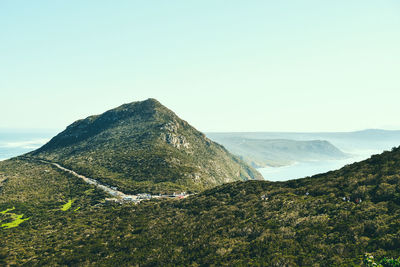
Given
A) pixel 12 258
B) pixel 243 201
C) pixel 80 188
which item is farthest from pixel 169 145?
pixel 12 258

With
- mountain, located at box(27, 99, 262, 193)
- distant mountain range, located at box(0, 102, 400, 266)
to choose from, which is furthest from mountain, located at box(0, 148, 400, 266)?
mountain, located at box(27, 99, 262, 193)

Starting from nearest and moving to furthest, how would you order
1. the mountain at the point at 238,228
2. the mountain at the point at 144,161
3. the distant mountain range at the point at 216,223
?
the mountain at the point at 238,228, the distant mountain range at the point at 216,223, the mountain at the point at 144,161

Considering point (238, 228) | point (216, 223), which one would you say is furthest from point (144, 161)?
point (238, 228)

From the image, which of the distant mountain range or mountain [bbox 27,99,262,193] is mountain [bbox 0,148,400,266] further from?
mountain [bbox 27,99,262,193]

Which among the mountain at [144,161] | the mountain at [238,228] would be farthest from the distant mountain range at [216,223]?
the mountain at [144,161]

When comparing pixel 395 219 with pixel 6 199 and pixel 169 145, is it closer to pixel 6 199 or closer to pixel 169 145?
pixel 6 199

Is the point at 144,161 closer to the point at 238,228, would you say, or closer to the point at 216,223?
the point at 216,223

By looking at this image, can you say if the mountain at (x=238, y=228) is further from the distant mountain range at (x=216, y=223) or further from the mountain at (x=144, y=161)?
the mountain at (x=144, y=161)

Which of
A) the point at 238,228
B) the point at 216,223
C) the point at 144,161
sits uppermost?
the point at 144,161
